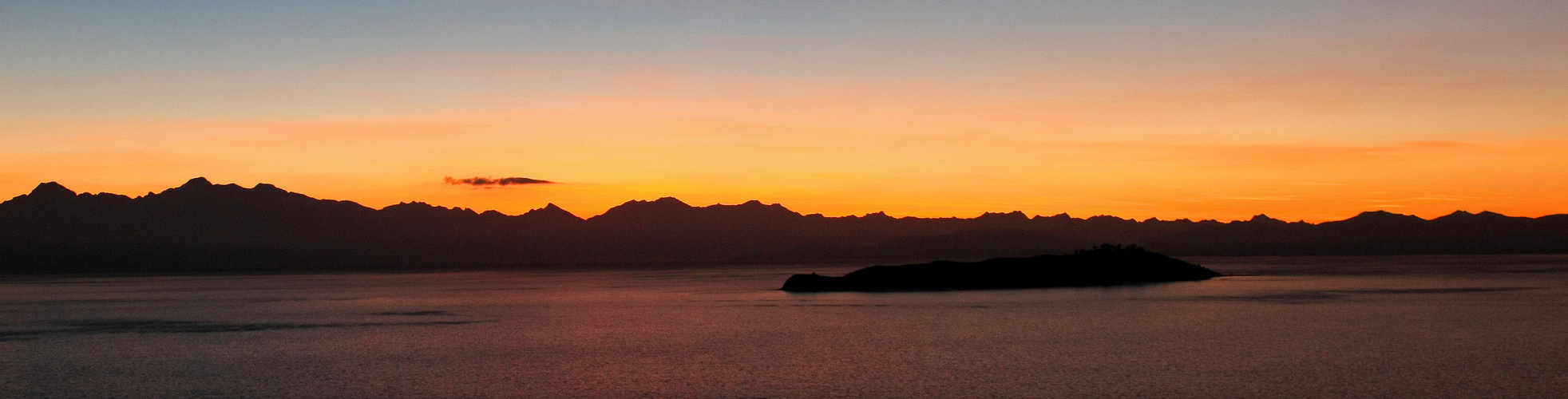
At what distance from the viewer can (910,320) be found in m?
61.4

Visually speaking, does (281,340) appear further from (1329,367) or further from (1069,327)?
(1329,367)

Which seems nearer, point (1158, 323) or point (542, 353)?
point (542, 353)

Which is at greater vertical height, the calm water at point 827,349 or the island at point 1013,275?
the island at point 1013,275

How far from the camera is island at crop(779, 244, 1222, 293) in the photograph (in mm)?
106938

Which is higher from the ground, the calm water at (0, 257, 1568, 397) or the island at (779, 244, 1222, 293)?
the island at (779, 244, 1222, 293)

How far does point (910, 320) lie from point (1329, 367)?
84.0ft

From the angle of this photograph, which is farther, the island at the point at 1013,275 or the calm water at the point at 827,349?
the island at the point at 1013,275

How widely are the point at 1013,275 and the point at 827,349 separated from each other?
6869 cm

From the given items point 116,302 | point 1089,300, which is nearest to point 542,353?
point 1089,300

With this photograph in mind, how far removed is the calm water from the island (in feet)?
61.8

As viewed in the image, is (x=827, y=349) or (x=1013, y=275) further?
(x=1013, y=275)

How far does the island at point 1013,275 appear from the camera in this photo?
4210 inches

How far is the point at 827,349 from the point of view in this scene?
152ft

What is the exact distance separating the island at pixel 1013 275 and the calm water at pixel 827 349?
1884 cm
